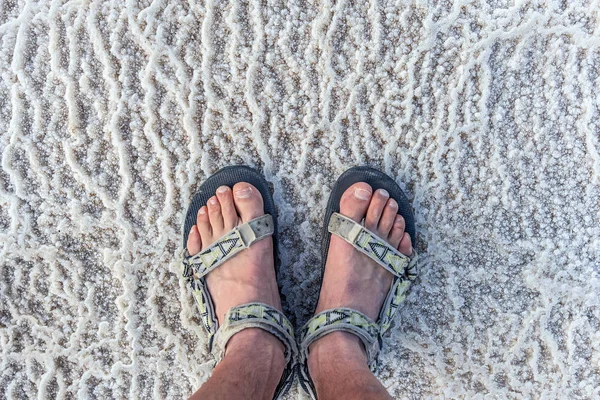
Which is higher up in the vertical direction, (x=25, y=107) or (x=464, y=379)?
(x=25, y=107)

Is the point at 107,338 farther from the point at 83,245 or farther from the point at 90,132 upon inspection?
the point at 90,132

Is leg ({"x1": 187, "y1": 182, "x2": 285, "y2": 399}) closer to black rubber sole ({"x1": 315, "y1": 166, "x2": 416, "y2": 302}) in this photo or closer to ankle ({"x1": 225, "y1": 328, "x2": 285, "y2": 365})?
ankle ({"x1": 225, "y1": 328, "x2": 285, "y2": 365})

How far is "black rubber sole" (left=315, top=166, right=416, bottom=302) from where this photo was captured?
2.90 ft

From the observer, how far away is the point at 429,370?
0.92 m

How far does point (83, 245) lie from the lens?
0.91m

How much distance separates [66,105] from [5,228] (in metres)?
0.28

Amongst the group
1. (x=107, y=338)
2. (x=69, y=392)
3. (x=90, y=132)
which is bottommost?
(x=69, y=392)

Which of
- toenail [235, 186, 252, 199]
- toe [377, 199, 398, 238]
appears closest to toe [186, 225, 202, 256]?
toenail [235, 186, 252, 199]

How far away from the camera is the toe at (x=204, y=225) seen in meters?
0.90

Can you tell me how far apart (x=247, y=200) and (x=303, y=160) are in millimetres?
138

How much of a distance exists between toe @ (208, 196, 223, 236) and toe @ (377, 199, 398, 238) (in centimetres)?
32

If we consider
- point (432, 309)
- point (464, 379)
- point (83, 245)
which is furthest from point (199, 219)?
point (464, 379)

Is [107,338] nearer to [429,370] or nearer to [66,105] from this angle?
[66,105]

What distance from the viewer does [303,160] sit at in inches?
35.5
